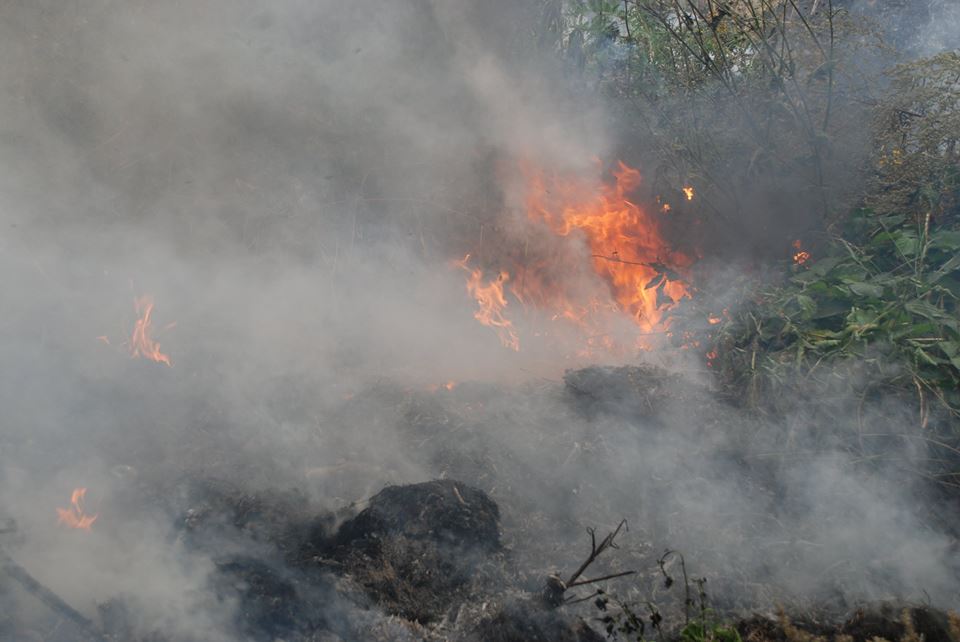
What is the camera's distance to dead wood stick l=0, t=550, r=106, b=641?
3359 mm

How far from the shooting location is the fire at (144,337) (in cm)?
596

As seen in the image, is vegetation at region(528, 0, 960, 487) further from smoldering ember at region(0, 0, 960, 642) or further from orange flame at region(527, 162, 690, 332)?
orange flame at region(527, 162, 690, 332)

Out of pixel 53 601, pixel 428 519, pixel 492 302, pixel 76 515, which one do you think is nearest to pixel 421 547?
pixel 428 519

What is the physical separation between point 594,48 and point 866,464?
215 inches

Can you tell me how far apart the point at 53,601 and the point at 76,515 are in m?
1.06

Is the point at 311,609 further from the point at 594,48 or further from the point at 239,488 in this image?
the point at 594,48

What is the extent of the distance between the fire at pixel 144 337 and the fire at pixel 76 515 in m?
1.72

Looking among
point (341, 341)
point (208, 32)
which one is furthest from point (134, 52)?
point (341, 341)

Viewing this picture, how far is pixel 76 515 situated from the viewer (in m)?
4.30

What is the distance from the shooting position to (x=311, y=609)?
349cm

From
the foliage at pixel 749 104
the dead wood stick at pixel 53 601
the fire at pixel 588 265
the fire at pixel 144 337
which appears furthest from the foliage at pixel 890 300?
the fire at pixel 144 337

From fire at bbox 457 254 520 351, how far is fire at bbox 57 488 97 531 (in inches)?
158

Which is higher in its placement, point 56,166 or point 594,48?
point 594,48

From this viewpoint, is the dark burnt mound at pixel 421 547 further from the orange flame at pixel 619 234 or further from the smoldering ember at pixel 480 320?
the orange flame at pixel 619 234
